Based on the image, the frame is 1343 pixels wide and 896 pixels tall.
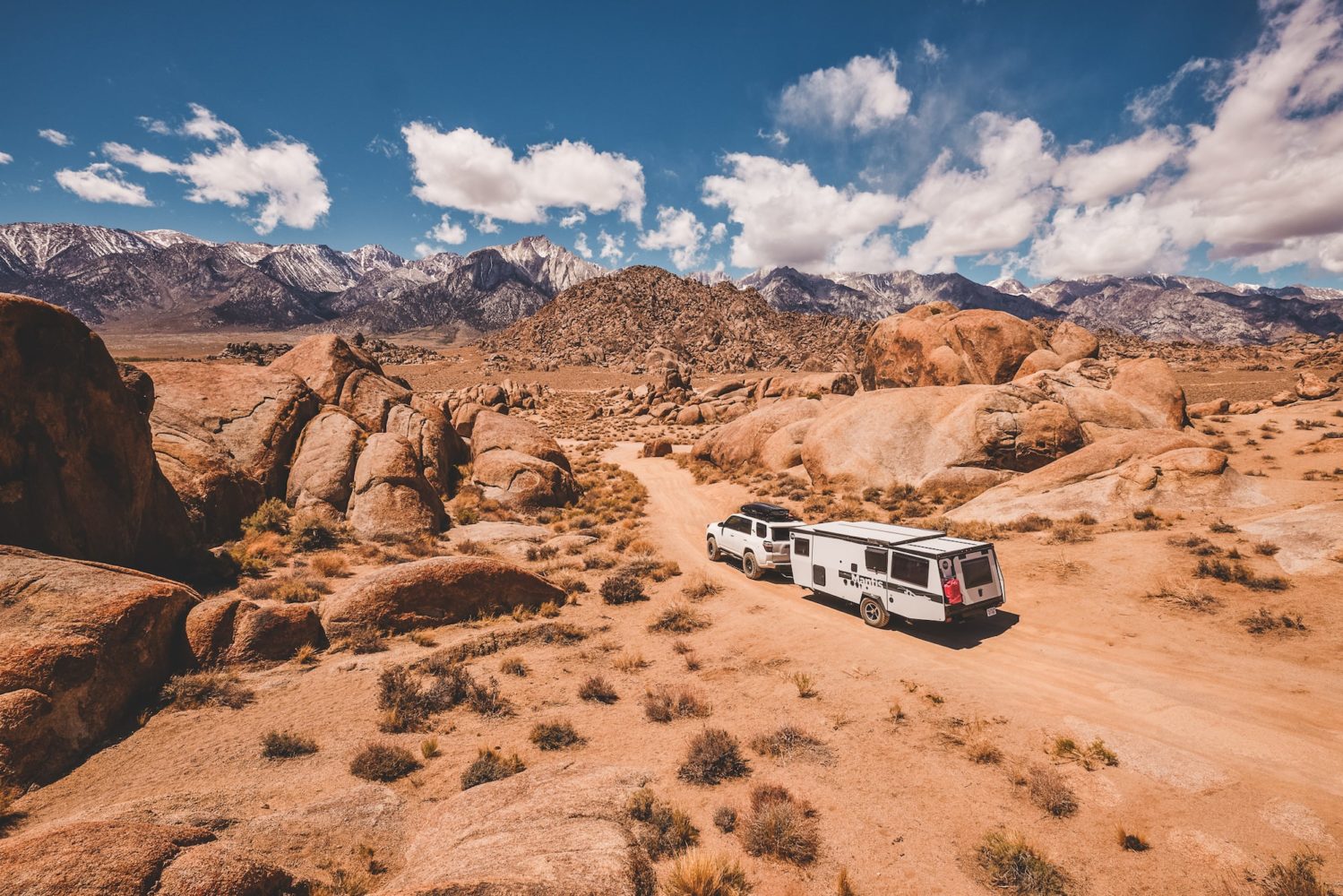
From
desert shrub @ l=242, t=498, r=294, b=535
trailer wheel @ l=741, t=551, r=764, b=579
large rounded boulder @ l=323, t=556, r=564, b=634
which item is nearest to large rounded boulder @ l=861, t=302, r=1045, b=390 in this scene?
trailer wheel @ l=741, t=551, r=764, b=579

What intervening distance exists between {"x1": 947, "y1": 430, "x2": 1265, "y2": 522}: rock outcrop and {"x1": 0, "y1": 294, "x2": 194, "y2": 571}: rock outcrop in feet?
81.2

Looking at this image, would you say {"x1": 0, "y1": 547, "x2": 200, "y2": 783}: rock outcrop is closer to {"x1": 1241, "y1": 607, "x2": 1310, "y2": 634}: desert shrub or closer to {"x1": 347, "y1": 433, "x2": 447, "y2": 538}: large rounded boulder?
{"x1": 347, "y1": 433, "x2": 447, "y2": 538}: large rounded boulder

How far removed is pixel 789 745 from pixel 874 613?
6.07 meters

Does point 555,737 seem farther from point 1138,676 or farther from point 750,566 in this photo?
point 1138,676

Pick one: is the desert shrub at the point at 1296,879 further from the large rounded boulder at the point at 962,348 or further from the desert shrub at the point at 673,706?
the large rounded boulder at the point at 962,348

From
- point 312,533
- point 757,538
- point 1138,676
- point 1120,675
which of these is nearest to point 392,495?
point 312,533

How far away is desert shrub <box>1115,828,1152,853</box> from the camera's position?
6.27 meters

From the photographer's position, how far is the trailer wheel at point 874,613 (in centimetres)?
1345

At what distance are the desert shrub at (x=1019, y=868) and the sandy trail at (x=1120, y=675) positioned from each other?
273 centimetres

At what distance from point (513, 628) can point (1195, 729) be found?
12989 millimetres

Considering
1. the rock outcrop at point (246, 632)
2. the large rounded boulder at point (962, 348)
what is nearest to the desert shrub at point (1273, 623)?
the rock outcrop at point (246, 632)

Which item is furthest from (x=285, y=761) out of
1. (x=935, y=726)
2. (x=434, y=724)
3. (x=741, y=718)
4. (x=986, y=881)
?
(x=935, y=726)

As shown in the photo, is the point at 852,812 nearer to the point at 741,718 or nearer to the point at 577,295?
the point at 741,718

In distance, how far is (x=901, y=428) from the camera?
1042 inches
